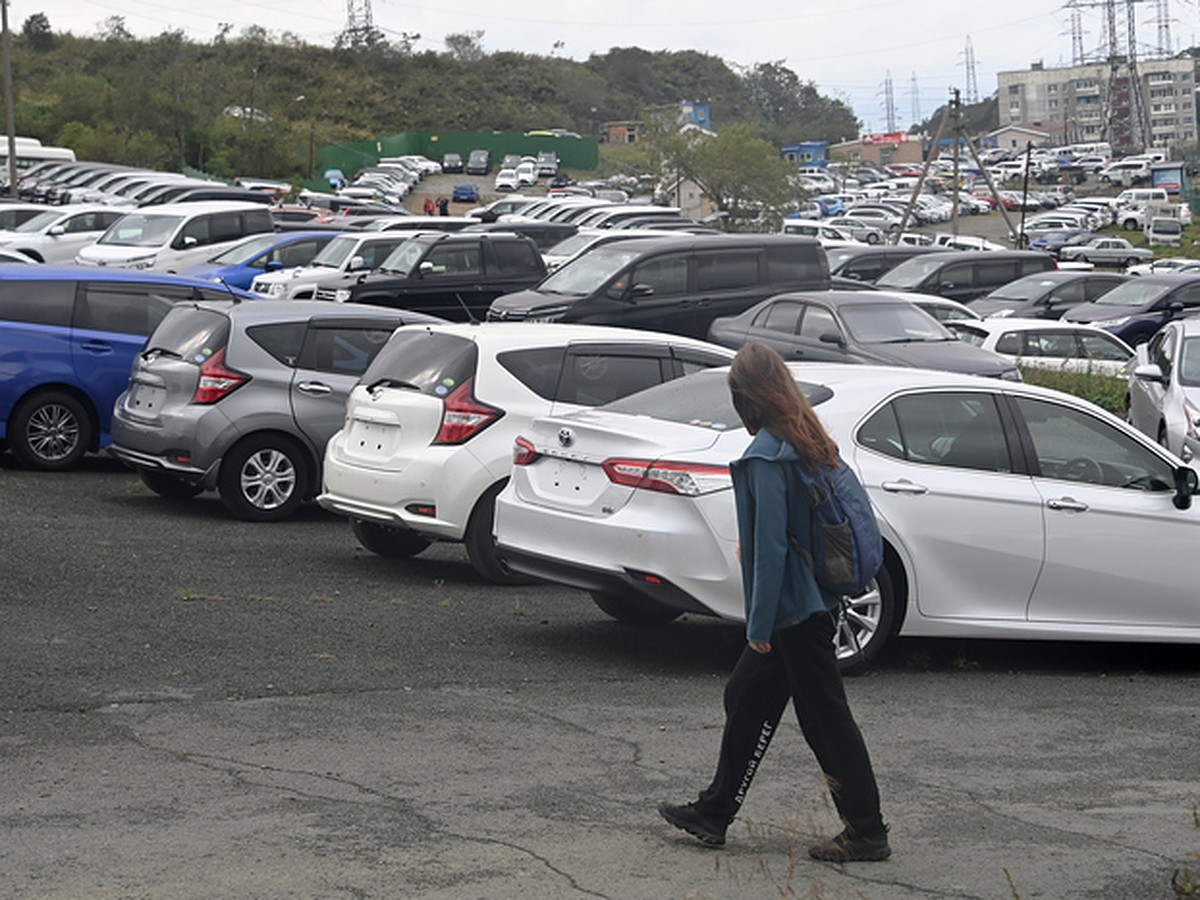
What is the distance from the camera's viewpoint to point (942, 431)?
9148 millimetres

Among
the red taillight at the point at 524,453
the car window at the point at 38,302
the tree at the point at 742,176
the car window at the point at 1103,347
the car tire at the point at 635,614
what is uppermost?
the tree at the point at 742,176

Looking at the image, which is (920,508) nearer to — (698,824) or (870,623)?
(870,623)

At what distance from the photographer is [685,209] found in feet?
255

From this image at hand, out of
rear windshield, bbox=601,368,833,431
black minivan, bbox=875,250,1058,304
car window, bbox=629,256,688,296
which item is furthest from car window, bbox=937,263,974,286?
rear windshield, bbox=601,368,833,431

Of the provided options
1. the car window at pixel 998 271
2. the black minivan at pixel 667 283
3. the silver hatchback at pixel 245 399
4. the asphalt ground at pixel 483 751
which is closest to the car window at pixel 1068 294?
the car window at pixel 998 271

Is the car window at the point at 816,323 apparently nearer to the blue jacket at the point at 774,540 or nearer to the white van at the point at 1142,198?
the blue jacket at the point at 774,540

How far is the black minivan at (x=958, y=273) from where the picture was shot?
32.0 m

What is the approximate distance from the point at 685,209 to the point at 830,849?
72970 millimetres

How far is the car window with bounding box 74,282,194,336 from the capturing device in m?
15.5

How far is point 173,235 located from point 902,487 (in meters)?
24.5

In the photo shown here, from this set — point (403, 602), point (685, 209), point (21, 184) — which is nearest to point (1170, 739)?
point (403, 602)

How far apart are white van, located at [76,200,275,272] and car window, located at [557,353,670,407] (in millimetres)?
19850

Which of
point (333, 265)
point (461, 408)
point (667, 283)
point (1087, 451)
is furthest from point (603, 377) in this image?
point (333, 265)

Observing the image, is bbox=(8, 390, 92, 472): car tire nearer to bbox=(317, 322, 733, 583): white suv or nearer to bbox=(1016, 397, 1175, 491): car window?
bbox=(317, 322, 733, 583): white suv
